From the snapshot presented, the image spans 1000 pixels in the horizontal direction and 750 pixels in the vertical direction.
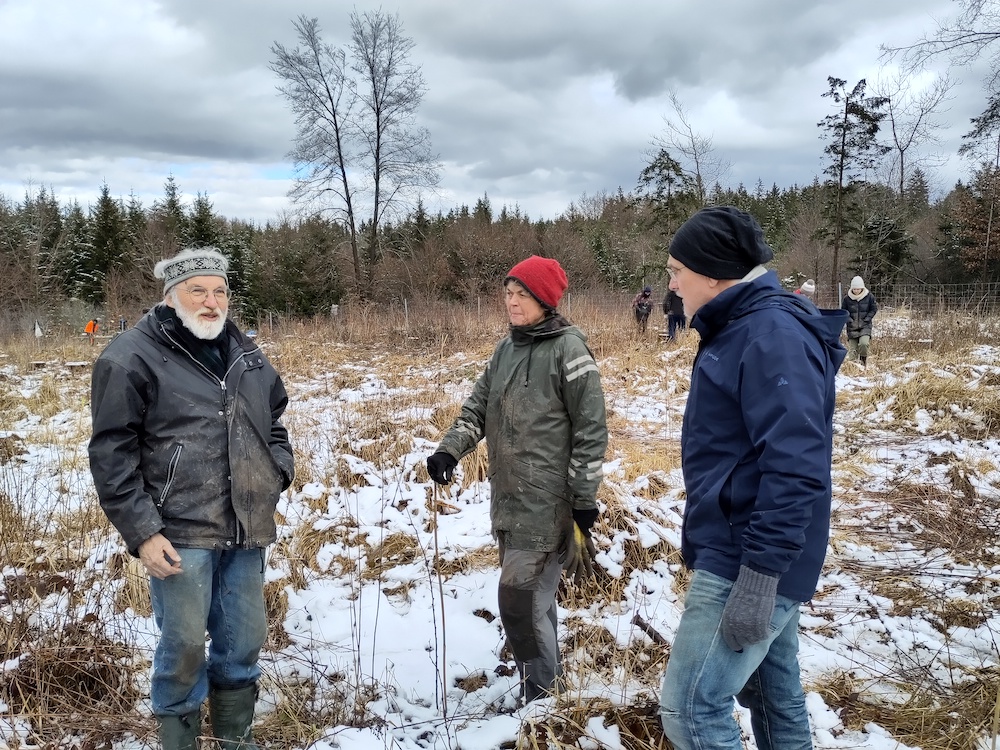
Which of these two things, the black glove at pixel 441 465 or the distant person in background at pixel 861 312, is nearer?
the black glove at pixel 441 465

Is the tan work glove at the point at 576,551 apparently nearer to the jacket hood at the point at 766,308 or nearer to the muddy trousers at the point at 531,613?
the muddy trousers at the point at 531,613

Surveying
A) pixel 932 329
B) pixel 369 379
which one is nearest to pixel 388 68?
pixel 369 379

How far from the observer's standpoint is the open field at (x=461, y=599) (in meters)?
2.43

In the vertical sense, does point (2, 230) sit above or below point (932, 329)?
above

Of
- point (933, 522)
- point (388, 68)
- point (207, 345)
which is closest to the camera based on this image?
point (207, 345)

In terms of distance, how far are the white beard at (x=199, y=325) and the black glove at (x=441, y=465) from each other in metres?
0.97

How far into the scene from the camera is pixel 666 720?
1.55 m

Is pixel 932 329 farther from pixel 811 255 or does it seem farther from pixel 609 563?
pixel 811 255

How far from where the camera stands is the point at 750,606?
140 centimetres

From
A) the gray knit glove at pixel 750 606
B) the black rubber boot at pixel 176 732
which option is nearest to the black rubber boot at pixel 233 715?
the black rubber boot at pixel 176 732

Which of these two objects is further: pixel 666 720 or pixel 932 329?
pixel 932 329

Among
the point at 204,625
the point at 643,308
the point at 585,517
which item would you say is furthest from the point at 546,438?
the point at 643,308

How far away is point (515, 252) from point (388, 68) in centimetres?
1081

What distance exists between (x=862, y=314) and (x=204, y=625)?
1099 cm
